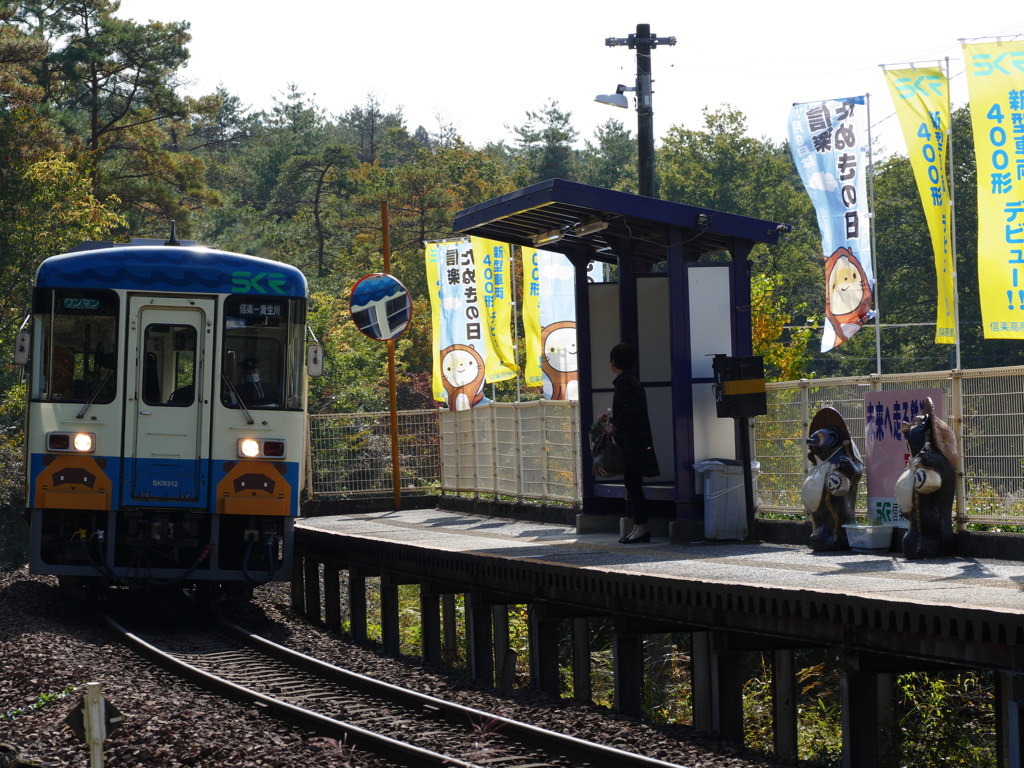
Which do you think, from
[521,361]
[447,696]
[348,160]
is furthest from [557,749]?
[348,160]

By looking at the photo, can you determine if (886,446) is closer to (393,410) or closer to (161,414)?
(161,414)

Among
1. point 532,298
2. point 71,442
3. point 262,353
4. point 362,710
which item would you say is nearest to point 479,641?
point 362,710

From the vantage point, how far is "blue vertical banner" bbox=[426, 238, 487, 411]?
24.1 m

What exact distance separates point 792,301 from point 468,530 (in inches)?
2189

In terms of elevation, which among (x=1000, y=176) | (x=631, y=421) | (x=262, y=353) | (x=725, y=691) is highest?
(x=1000, y=176)

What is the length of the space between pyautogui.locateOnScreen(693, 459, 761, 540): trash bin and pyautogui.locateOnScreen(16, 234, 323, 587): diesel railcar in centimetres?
398

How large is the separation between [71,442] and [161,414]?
2.79 feet

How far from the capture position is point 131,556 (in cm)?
1227

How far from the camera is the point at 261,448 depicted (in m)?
12.3

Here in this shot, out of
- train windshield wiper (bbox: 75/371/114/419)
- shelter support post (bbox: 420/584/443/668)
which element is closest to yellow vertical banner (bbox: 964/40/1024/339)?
shelter support post (bbox: 420/584/443/668)

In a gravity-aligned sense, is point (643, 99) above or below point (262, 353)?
above

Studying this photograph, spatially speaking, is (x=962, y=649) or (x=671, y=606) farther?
(x=671, y=606)

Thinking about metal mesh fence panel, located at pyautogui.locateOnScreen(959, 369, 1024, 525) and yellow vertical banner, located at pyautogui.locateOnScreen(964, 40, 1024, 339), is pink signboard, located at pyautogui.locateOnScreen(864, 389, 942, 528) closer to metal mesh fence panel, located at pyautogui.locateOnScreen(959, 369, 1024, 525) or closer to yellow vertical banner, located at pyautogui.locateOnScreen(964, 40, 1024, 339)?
metal mesh fence panel, located at pyautogui.locateOnScreen(959, 369, 1024, 525)

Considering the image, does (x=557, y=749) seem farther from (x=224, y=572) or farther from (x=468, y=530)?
(x=468, y=530)
